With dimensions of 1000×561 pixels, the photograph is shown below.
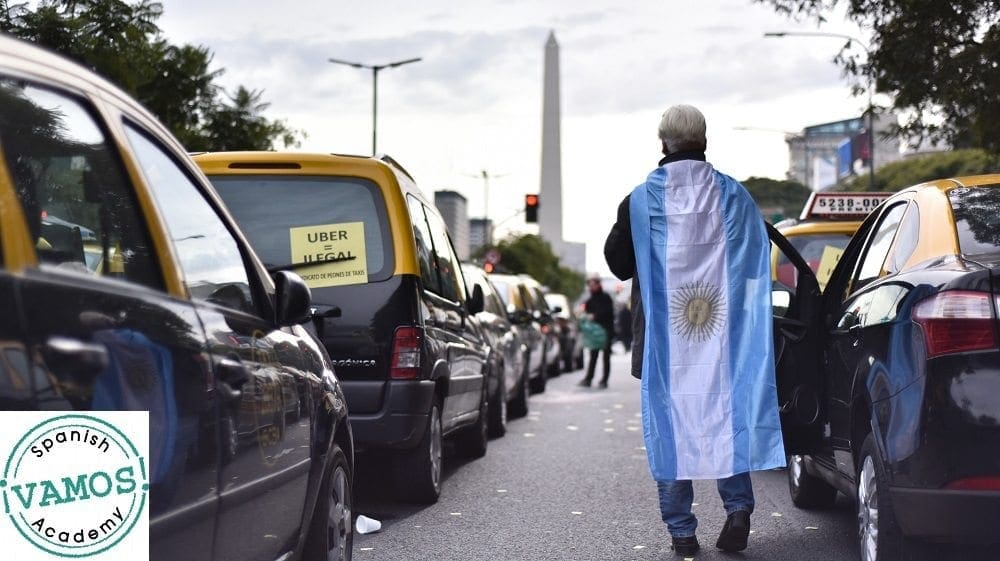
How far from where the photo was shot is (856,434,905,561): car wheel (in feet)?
16.1

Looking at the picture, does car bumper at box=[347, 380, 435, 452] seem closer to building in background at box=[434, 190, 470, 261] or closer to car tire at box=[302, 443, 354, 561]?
car tire at box=[302, 443, 354, 561]

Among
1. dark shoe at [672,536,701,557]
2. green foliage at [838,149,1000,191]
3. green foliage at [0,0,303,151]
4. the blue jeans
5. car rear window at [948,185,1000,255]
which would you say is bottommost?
dark shoe at [672,536,701,557]

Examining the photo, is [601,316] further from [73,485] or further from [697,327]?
[73,485]

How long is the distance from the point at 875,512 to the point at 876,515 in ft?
0.24

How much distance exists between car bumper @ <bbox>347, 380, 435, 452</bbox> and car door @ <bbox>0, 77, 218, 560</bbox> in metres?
4.35

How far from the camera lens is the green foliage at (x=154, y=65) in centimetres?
1456

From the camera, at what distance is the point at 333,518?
493 cm

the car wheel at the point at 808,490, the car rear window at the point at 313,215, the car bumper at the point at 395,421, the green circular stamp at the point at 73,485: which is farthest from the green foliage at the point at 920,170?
the green circular stamp at the point at 73,485

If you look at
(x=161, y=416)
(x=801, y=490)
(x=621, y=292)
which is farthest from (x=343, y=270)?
(x=621, y=292)

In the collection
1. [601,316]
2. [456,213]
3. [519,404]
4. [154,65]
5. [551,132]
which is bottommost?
[519,404]

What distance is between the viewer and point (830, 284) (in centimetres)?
682

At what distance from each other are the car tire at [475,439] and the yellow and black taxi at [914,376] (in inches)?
194

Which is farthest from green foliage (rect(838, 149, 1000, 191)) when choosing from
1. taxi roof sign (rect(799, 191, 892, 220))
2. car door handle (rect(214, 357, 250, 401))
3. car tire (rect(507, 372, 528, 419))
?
car door handle (rect(214, 357, 250, 401))

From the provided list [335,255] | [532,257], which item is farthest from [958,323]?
[532,257]
